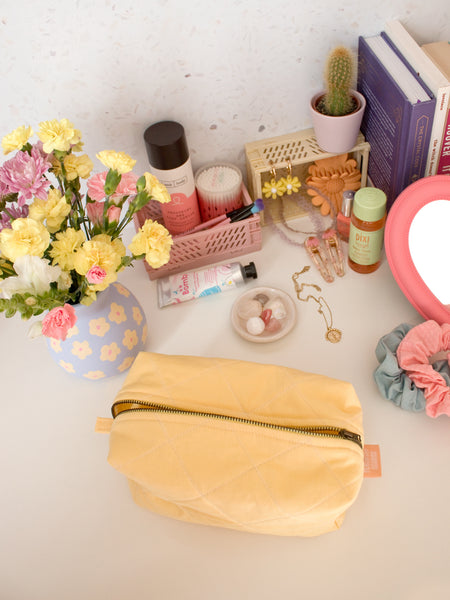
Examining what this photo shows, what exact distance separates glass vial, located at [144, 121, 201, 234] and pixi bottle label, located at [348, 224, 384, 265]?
0.90ft

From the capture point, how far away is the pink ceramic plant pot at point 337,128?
818 mm

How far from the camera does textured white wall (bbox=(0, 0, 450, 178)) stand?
709 millimetres

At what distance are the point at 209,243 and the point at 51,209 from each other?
0.35 meters

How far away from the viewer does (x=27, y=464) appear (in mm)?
724

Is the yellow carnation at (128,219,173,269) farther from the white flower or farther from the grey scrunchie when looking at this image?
the grey scrunchie

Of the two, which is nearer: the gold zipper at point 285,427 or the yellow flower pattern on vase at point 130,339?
the gold zipper at point 285,427

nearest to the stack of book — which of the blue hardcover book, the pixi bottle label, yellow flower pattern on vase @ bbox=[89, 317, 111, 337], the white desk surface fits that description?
the blue hardcover book

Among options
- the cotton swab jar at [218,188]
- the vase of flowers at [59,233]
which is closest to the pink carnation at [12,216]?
the vase of flowers at [59,233]

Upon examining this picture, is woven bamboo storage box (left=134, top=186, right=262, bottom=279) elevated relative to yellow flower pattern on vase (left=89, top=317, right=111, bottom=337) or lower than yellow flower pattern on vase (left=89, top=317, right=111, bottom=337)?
lower

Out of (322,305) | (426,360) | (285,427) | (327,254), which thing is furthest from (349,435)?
(327,254)

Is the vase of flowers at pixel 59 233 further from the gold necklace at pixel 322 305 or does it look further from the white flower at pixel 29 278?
the gold necklace at pixel 322 305

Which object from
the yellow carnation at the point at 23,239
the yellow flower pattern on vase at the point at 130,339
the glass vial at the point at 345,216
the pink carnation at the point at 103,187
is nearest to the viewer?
the yellow carnation at the point at 23,239

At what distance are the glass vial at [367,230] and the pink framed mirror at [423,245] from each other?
0.02m

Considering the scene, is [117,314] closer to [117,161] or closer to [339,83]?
[117,161]
